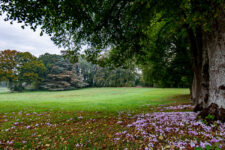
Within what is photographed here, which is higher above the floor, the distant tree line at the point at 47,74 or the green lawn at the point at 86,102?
the distant tree line at the point at 47,74

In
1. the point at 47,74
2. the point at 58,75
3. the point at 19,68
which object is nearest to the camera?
the point at 19,68

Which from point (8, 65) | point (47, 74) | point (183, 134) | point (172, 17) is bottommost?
point (183, 134)

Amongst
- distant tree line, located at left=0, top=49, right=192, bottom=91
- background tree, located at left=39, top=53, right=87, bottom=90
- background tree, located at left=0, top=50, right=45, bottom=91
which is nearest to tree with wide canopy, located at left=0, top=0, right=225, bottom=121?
distant tree line, located at left=0, top=49, right=192, bottom=91

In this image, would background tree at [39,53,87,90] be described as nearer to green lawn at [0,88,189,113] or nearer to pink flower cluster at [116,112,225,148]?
green lawn at [0,88,189,113]

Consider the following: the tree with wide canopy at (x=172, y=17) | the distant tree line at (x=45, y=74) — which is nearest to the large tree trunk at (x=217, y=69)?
the tree with wide canopy at (x=172, y=17)

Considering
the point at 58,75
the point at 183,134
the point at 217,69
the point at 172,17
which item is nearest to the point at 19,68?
the point at 58,75

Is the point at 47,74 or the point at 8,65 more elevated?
the point at 8,65

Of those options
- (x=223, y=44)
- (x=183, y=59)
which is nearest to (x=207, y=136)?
(x=223, y=44)

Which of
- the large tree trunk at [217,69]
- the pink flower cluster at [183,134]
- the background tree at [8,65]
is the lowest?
the pink flower cluster at [183,134]

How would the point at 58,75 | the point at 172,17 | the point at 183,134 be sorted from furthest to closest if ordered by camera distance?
the point at 58,75, the point at 172,17, the point at 183,134

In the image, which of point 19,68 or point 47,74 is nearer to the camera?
point 19,68

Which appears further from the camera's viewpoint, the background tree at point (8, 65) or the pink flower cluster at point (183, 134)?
the background tree at point (8, 65)

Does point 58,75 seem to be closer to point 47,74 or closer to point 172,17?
point 47,74

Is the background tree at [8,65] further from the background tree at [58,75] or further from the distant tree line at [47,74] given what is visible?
the background tree at [58,75]
